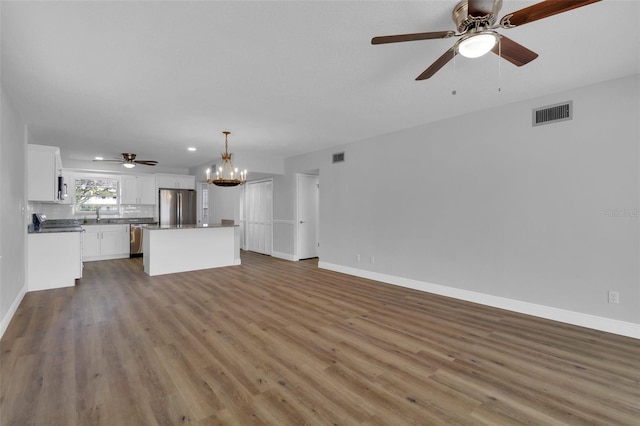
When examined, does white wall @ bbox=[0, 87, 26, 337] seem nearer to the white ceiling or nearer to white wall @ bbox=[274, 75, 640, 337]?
the white ceiling

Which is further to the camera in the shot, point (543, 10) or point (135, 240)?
point (135, 240)

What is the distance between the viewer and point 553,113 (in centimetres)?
340

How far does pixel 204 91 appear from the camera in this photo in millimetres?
3270

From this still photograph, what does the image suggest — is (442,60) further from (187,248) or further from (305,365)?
(187,248)

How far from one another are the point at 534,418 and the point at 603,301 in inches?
85.8

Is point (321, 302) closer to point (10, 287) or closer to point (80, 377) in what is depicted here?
point (80, 377)

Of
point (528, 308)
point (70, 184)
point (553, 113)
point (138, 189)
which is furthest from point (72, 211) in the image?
point (553, 113)

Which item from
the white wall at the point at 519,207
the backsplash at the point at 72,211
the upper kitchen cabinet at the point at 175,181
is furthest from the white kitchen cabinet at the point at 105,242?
the white wall at the point at 519,207

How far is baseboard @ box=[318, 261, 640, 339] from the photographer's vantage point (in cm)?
301

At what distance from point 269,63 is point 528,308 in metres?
4.06

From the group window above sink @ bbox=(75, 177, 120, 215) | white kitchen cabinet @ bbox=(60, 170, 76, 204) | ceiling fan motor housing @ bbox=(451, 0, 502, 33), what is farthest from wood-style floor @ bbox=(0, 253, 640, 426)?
window above sink @ bbox=(75, 177, 120, 215)

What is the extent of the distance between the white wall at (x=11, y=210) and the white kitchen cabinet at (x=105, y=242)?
320 cm

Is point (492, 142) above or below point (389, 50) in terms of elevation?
below

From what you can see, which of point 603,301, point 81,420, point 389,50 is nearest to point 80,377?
point 81,420
